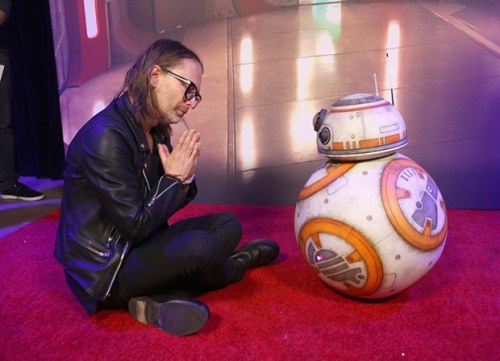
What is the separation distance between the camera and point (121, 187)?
5.70ft

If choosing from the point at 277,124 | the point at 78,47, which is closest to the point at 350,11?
the point at 277,124

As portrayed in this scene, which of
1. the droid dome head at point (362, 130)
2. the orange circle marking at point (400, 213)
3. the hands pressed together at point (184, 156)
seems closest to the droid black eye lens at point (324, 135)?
the droid dome head at point (362, 130)

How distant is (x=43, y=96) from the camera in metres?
3.58

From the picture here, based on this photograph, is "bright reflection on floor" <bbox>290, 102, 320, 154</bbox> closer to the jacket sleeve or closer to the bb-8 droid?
the bb-8 droid

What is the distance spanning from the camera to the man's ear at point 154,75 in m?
1.84

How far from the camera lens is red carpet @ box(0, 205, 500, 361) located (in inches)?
66.1

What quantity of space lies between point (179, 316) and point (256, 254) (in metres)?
0.56

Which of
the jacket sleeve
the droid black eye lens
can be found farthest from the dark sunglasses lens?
the droid black eye lens

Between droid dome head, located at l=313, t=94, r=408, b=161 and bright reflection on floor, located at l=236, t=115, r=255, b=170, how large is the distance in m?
1.17

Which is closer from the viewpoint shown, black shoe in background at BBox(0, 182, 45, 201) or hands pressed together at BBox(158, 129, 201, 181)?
hands pressed together at BBox(158, 129, 201, 181)

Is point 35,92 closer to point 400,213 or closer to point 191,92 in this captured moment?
point 191,92

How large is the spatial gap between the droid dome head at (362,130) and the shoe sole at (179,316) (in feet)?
2.09

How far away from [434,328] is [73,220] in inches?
46.9

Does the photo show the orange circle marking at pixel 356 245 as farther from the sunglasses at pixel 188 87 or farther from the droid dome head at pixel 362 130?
the sunglasses at pixel 188 87
